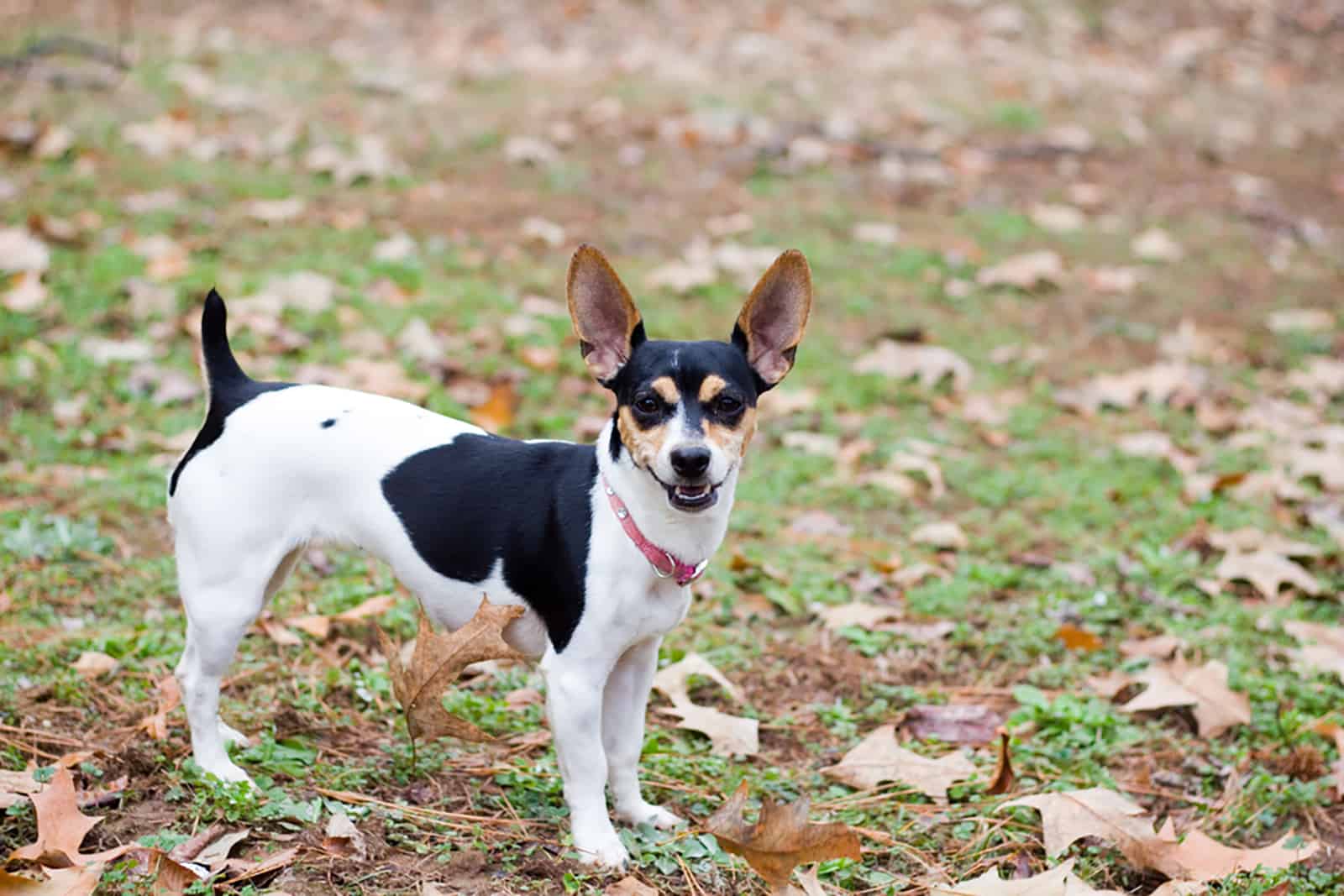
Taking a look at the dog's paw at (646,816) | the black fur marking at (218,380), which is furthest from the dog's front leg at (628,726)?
the black fur marking at (218,380)

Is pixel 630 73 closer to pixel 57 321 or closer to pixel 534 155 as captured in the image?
pixel 534 155

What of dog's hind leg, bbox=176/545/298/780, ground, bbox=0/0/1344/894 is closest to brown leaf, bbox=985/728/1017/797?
ground, bbox=0/0/1344/894

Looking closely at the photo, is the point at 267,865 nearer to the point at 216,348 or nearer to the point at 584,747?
the point at 584,747

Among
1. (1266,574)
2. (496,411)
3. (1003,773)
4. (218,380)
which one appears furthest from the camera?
(496,411)

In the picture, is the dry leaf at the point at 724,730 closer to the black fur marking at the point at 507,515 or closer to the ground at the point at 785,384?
the ground at the point at 785,384

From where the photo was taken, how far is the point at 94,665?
3.64m

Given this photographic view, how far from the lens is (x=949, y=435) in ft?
19.8

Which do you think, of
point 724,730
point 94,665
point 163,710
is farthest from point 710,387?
point 94,665

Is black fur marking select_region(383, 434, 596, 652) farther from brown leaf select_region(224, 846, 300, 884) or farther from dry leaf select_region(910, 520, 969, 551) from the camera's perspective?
dry leaf select_region(910, 520, 969, 551)

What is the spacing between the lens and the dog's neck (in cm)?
293

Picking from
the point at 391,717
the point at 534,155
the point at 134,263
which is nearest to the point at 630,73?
the point at 534,155

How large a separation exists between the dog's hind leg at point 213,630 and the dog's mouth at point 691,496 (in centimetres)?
103

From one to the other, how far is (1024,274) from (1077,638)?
12.1ft

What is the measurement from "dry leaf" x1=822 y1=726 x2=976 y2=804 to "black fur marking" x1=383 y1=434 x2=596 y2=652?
3.22ft
